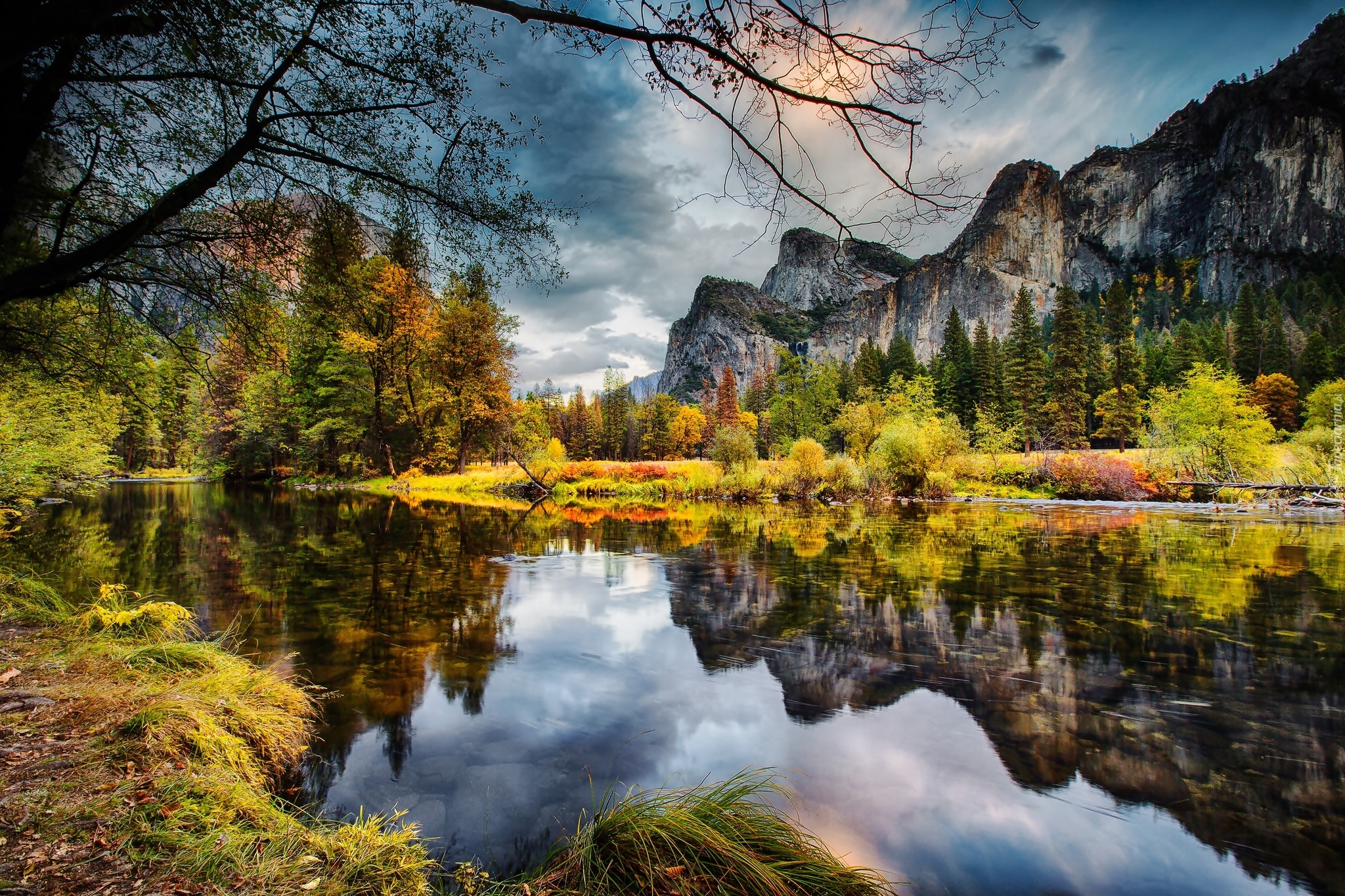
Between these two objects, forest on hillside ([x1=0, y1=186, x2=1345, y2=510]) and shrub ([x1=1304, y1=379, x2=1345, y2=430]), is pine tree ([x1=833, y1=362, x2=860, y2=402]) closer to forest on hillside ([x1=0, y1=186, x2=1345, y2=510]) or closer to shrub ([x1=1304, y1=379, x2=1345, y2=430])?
forest on hillside ([x1=0, y1=186, x2=1345, y2=510])

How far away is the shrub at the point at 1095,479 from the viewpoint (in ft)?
98.1

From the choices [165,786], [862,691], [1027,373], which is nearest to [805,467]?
[862,691]

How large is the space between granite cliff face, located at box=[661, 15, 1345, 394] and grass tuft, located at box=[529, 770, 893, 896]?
13150 centimetres

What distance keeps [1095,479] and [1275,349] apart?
53292mm

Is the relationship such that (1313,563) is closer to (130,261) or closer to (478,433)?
(130,261)

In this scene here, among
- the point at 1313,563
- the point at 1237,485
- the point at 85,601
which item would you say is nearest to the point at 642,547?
the point at 85,601

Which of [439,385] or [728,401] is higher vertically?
[728,401]

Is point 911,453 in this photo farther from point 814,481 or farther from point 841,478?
point 814,481

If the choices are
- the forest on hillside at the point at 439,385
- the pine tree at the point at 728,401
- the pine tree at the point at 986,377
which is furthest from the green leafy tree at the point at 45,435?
the pine tree at the point at 728,401

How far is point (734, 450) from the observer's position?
1272 inches

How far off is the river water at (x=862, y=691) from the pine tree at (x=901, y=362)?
→ 5801 centimetres

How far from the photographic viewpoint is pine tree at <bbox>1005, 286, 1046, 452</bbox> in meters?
51.9

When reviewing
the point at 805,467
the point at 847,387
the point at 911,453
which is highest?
the point at 847,387

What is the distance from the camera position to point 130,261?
3881mm
